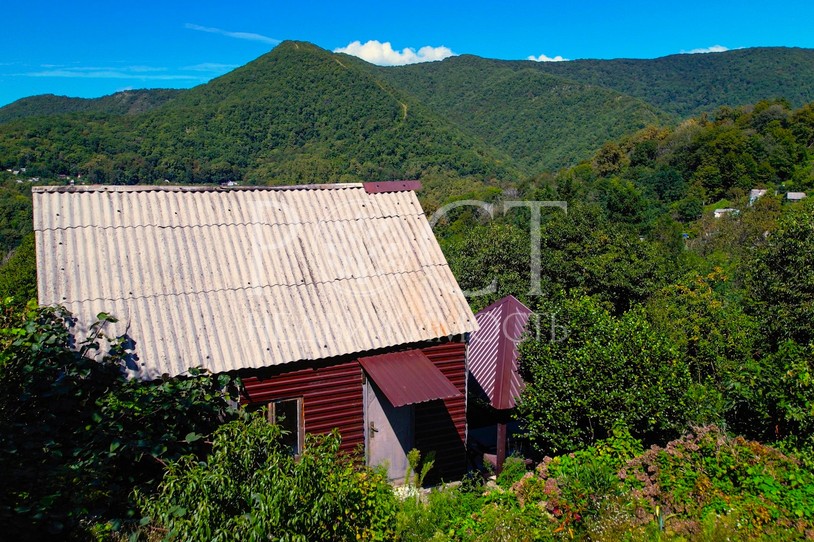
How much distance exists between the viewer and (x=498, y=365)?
487 inches

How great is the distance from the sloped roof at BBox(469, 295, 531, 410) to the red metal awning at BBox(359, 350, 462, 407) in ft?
7.71

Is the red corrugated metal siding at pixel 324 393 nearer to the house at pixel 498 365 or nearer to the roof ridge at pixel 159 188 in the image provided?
the house at pixel 498 365

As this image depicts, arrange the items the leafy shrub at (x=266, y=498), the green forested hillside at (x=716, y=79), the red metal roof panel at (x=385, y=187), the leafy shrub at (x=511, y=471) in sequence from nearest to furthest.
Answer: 1. the leafy shrub at (x=266, y=498)
2. the leafy shrub at (x=511, y=471)
3. the red metal roof panel at (x=385, y=187)
4. the green forested hillside at (x=716, y=79)

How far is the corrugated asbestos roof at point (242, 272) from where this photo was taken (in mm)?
8906

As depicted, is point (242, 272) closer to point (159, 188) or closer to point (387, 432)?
point (159, 188)

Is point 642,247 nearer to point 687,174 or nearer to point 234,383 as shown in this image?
point 234,383

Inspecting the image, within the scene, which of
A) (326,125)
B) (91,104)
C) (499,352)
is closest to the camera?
(499,352)

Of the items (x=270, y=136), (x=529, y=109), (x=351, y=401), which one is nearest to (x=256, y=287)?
(x=351, y=401)

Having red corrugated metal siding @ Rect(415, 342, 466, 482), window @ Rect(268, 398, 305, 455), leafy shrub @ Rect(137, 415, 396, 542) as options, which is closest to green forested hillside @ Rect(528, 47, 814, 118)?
red corrugated metal siding @ Rect(415, 342, 466, 482)

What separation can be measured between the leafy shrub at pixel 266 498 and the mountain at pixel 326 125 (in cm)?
7189

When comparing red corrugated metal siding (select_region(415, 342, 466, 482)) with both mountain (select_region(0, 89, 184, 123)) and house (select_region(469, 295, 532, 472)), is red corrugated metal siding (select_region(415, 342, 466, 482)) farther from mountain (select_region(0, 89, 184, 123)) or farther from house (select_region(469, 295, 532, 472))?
mountain (select_region(0, 89, 184, 123))

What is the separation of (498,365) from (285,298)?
508cm

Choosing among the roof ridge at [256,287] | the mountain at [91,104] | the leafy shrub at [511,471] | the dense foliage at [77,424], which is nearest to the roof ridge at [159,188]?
the roof ridge at [256,287]

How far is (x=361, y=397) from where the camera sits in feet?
32.8
